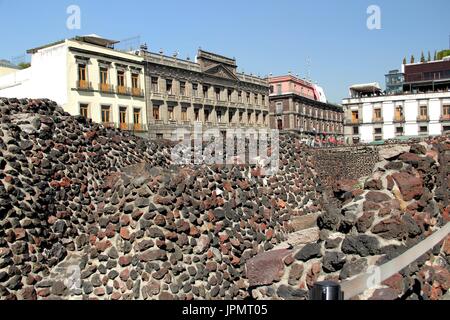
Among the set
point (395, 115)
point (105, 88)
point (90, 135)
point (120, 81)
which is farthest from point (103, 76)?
point (395, 115)

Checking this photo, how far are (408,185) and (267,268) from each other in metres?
2.19

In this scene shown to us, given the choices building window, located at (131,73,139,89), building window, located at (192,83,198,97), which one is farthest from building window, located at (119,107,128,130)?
building window, located at (192,83,198,97)

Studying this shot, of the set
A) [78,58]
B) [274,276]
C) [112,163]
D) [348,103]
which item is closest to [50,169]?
[112,163]

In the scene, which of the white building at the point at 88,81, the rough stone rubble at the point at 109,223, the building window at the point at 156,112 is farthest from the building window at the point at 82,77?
the rough stone rubble at the point at 109,223

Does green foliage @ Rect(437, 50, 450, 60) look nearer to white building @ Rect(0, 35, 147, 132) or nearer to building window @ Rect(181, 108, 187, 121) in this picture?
building window @ Rect(181, 108, 187, 121)

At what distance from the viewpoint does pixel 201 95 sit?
46.3 metres

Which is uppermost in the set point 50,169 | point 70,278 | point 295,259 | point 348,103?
point 348,103

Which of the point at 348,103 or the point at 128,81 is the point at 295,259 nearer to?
the point at 128,81

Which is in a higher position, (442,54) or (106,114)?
(442,54)

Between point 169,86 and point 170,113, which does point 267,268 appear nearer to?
point 170,113

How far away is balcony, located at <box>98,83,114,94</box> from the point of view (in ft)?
116

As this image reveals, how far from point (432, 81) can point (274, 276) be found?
182 ft

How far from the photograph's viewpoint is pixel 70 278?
7609 mm
